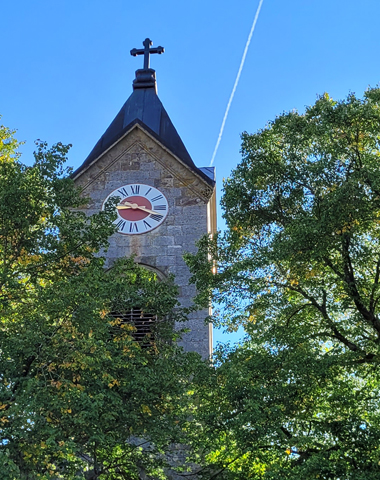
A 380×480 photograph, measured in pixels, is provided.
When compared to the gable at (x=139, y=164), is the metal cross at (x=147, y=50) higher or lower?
higher

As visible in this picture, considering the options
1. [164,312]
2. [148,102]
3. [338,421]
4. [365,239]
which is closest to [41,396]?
[164,312]

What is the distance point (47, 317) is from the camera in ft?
44.5

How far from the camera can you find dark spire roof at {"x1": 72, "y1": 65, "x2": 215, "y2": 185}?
24875 millimetres

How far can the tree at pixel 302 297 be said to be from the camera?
13.6 metres

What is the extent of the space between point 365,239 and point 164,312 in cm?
425

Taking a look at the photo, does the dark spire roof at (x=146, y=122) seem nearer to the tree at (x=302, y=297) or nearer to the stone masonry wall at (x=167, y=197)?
the stone masonry wall at (x=167, y=197)

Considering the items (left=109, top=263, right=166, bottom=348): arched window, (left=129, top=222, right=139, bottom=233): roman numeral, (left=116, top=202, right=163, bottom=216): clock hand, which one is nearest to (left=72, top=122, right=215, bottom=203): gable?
(left=116, top=202, right=163, bottom=216): clock hand

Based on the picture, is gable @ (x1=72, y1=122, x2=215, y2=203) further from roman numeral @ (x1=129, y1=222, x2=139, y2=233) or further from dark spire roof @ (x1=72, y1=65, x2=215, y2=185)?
roman numeral @ (x1=129, y1=222, x2=139, y2=233)

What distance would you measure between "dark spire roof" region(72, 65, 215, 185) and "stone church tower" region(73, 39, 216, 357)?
45 millimetres

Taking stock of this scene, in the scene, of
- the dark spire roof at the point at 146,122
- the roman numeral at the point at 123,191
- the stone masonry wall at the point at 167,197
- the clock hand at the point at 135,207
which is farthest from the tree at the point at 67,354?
the dark spire roof at the point at 146,122

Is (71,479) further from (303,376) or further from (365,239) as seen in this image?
(365,239)

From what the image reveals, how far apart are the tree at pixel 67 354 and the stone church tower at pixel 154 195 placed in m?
5.70

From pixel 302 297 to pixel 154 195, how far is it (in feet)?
28.3

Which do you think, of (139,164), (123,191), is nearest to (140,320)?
(123,191)
